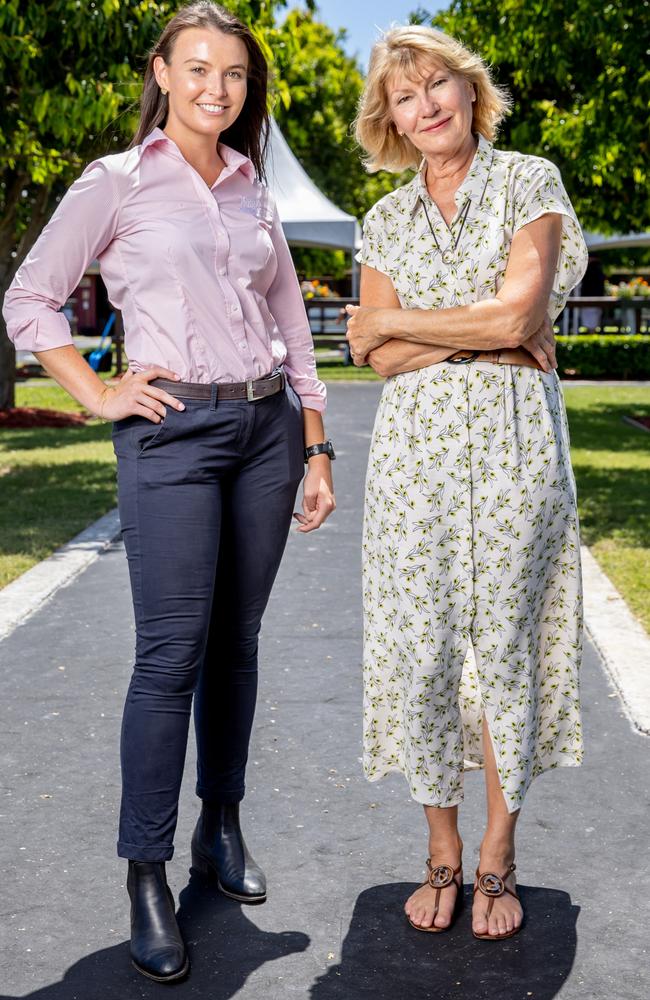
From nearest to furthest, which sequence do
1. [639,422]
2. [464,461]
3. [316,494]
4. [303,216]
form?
[464,461] < [316,494] < [639,422] < [303,216]

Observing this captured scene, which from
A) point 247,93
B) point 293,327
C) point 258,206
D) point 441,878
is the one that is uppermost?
point 247,93

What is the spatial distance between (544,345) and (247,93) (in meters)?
0.95

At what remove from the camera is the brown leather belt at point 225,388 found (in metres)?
3.13

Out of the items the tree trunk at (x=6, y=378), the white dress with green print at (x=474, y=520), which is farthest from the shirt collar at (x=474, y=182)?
the tree trunk at (x=6, y=378)

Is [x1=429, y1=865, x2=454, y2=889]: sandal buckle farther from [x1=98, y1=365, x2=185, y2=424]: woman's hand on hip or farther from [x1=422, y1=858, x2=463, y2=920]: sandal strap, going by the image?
[x1=98, y1=365, x2=185, y2=424]: woman's hand on hip

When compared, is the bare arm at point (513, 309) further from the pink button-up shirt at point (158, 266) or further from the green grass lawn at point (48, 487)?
the green grass lawn at point (48, 487)

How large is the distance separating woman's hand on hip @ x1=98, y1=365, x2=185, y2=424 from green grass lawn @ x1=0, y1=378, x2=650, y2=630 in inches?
151

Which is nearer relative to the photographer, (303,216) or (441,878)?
(441,878)

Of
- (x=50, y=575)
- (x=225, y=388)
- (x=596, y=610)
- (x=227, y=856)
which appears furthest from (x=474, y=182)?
A: (x=50, y=575)

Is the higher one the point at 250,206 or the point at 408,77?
the point at 408,77

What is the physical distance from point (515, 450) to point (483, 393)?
0.15m

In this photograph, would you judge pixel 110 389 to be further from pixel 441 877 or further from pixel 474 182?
pixel 441 877

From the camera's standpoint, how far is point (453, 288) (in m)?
3.23

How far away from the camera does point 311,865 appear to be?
12.1 ft
